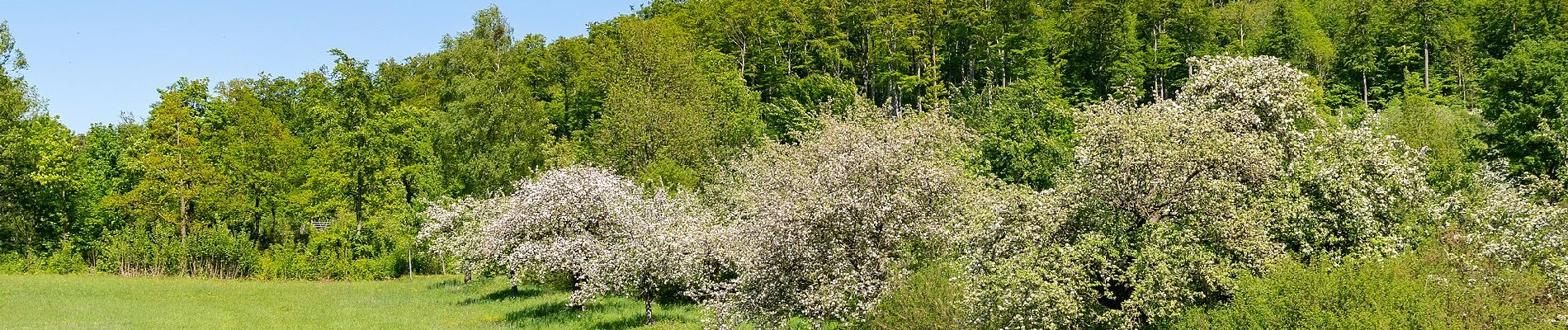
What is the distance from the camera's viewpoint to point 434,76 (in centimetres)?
9025

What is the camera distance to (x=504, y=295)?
4500 centimetres

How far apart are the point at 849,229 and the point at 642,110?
31690 millimetres

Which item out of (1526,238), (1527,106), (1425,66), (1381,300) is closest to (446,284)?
(1381,300)

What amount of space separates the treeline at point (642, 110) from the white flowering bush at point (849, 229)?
13380 millimetres

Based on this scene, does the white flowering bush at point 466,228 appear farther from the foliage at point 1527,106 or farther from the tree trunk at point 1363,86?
the tree trunk at point 1363,86

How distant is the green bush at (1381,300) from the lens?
1628 cm

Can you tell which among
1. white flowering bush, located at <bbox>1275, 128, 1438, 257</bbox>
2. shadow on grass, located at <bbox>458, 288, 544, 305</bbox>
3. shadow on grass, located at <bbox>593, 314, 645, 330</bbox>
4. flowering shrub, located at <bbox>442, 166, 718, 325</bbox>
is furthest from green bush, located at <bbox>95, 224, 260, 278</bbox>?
white flowering bush, located at <bbox>1275, 128, 1438, 257</bbox>

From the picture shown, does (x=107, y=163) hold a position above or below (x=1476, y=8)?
below

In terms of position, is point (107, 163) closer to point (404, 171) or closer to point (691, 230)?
point (404, 171)

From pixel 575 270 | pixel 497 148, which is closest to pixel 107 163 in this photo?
pixel 497 148

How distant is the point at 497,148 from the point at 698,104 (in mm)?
11885

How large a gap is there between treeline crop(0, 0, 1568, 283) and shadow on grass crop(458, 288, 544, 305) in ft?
24.5

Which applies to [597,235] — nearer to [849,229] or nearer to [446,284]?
[849,229]

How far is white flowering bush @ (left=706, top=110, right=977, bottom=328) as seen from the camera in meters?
21.8
